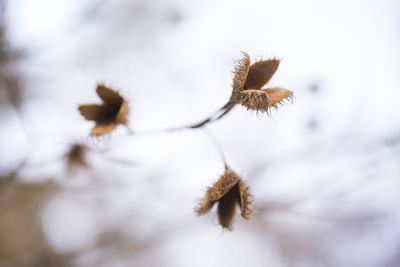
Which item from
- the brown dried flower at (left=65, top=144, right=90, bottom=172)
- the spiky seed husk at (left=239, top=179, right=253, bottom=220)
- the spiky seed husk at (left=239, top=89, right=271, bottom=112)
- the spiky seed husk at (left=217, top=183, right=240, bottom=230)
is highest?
the spiky seed husk at (left=239, top=89, right=271, bottom=112)

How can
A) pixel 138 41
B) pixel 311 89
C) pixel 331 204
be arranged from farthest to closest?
pixel 138 41 → pixel 331 204 → pixel 311 89

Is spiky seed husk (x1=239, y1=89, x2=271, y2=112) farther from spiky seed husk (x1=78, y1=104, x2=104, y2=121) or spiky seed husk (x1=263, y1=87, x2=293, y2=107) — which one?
spiky seed husk (x1=78, y1=104, x2=104, y2=121)

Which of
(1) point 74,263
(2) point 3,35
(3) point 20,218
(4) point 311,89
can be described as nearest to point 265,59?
(4) point 311,89

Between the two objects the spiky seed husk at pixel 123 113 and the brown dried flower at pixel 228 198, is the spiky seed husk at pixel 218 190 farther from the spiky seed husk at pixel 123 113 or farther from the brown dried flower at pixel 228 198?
the spiky seed husk at pixel 123 113

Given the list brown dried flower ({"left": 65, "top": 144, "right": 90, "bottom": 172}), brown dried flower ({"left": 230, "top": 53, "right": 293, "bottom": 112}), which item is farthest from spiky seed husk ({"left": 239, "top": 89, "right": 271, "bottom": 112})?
brown dried flower ({"left": 65, "top": 144, "right": 90, "bottom": 172})

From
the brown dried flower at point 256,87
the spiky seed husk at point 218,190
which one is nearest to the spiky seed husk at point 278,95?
the brown dried flower at point 256,87

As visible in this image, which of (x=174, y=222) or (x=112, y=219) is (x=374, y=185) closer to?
(x=174, y=222)
